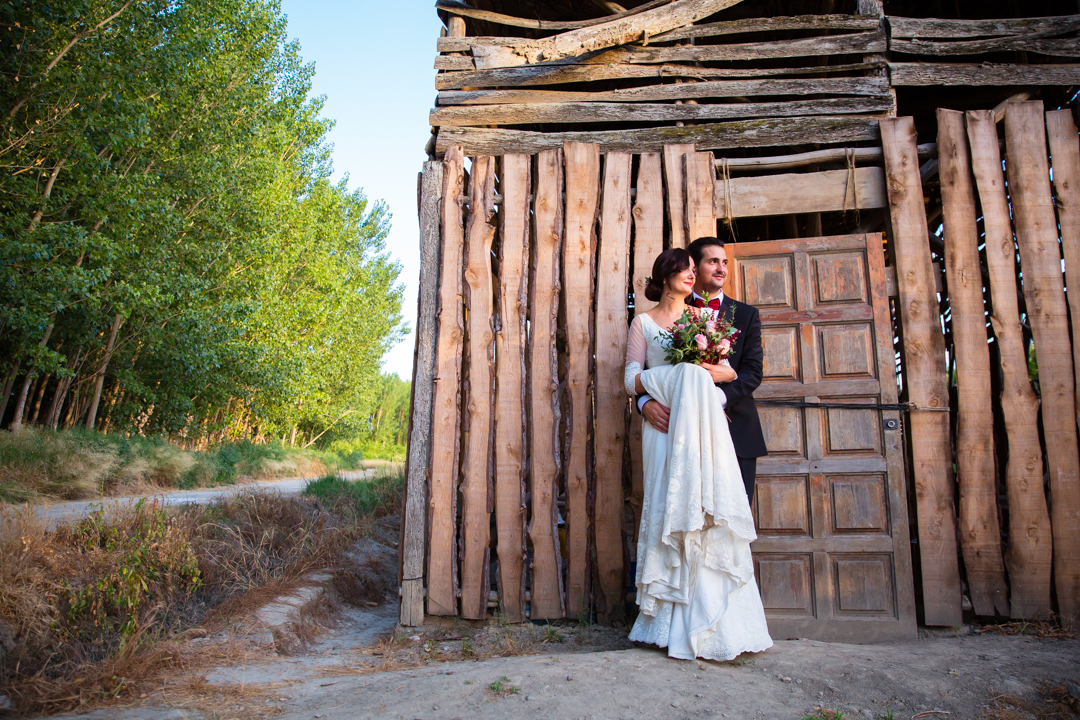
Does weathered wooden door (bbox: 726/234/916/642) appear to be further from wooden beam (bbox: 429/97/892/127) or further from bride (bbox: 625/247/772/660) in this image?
wooden beam (bbox: 429/97/892/127)

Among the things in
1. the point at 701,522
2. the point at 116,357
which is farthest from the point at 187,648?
the point at 116,357

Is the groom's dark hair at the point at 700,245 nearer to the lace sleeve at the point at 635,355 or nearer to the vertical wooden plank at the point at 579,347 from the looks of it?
the lace sleeve at the point at 635,355

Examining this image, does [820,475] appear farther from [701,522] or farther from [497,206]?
[497,206]

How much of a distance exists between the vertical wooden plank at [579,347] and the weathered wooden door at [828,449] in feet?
3.36

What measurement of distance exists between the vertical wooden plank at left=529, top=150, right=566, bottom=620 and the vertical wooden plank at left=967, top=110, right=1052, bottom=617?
283 cm

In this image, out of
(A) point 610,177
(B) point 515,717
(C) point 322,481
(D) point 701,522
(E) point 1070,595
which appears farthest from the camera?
(C) point 322,481

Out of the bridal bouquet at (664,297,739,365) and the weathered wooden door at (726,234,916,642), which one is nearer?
the bridal bouquet at (664,297,739,365)

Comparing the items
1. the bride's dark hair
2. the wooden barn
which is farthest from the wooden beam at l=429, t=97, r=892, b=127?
the bride's dark hair

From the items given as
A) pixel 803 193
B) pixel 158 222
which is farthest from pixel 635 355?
pixel 158 222

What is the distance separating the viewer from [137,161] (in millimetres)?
10594

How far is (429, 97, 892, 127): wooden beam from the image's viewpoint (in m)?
4.80

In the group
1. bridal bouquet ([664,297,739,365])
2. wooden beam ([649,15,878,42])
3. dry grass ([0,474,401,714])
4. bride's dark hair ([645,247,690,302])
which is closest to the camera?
dry grass ([0,474,401,714])

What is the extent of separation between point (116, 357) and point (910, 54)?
481 inches

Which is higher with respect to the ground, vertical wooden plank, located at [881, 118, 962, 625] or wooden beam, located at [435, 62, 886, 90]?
wooden beam, located at [435, 62, 886, 90]
